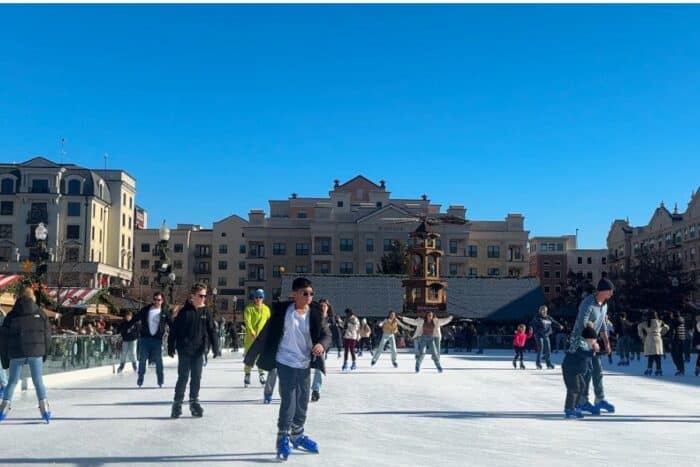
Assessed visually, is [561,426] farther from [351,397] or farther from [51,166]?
[51,166]

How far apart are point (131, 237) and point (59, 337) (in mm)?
78910

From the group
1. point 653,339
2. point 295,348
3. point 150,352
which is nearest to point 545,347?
point 653,339

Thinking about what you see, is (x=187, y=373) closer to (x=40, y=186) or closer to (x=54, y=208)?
(x=54, y=208)

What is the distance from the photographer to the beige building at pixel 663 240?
254ft

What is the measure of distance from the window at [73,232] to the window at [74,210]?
1.21 metres

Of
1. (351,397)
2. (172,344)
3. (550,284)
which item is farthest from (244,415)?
(550,284)

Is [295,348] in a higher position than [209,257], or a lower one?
lower

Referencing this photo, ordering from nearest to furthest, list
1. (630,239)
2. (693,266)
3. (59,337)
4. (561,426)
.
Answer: (561,426)
(59,337)
(693,266)
(630,239)

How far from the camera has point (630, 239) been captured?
325 ft

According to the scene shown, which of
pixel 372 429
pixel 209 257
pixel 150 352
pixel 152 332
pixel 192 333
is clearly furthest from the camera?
pixel 209 257

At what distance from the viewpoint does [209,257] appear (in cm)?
10700

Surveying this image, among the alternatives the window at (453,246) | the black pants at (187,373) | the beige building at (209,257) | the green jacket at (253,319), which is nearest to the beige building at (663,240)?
the window at (453,246)

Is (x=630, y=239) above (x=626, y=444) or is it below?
above

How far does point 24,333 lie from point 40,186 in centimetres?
7784
